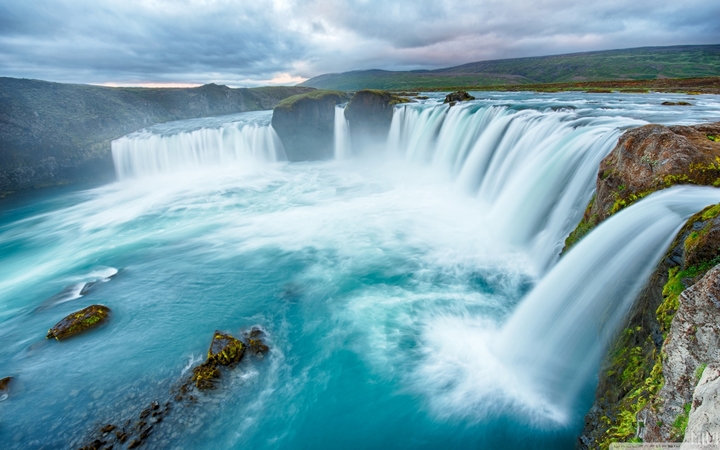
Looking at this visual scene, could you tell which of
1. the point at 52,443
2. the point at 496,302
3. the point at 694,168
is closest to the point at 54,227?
the point at 52,443

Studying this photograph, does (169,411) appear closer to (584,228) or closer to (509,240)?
(584,228)

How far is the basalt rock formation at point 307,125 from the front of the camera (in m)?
33.1

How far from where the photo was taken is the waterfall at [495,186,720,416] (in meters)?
5.76

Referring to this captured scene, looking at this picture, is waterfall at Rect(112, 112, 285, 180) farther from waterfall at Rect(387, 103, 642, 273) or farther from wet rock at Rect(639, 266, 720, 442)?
wet rock at Rect(639, 266, 720, 442)

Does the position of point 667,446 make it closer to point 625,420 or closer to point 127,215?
point 625,420

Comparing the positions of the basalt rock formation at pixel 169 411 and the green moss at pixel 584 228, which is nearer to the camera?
the basalt rock formation at pixel 169 411

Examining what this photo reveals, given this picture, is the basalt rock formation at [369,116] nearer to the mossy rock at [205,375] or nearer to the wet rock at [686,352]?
the mossy rock at [205,375]

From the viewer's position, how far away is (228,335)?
28.8 ft

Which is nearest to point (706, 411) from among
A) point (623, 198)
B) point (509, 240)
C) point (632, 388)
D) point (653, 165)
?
point (632, 388)

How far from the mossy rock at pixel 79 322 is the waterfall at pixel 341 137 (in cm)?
2673

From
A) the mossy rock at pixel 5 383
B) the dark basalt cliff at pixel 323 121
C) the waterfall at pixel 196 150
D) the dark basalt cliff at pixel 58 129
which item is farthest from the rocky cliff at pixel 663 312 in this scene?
the dark basalt cliff at pixel 58 129

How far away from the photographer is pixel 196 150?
35500 millimetres

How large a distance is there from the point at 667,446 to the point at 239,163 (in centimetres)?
3625

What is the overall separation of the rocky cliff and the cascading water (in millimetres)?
647
